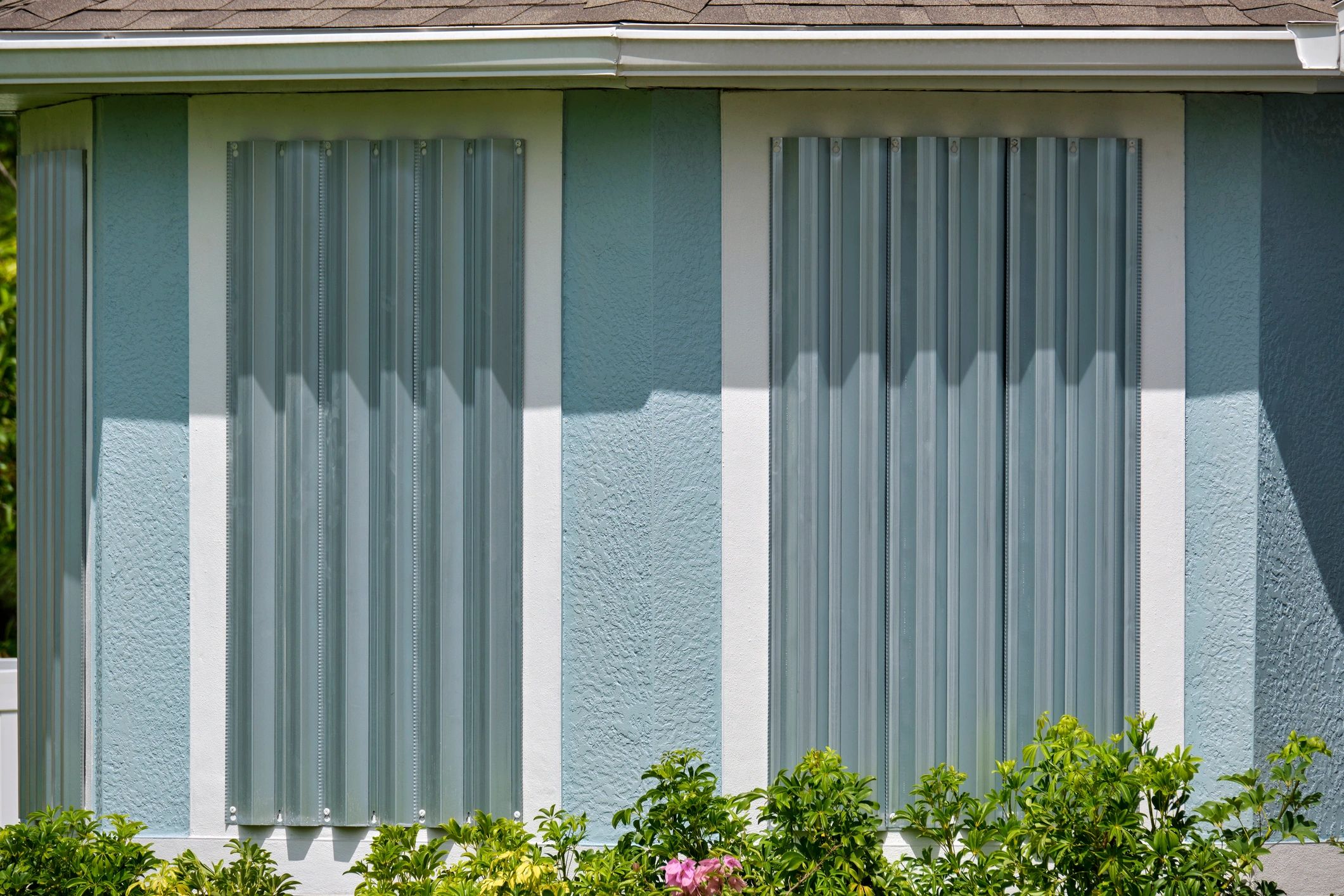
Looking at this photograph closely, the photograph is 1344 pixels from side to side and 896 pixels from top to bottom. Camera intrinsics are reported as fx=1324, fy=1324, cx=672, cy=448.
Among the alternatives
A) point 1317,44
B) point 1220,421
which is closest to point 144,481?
point 1220,421

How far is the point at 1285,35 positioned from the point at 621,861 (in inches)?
138

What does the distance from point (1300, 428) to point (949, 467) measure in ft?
4.18

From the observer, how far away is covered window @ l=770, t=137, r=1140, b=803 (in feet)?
15.7

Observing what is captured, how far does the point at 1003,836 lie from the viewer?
14.2 ft

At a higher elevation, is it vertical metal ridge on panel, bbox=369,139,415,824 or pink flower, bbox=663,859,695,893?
vertical metal ridge on panel, bbox=369,139,415,824

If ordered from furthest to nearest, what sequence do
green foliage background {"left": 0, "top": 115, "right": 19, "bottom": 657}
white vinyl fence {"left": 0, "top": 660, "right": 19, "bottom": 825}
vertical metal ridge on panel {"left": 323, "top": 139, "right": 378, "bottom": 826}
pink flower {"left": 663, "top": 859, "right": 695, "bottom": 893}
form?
green foliage background {"left": 0, "top": 115, "right": 19, "bottom": 657}, white vinyl fence {"left": 0, "top": 660, "right": 19, "bottom": 825}, vertical metal ridge on panel {"left": 323, "top": 139, "right": 378, "bottom": 826}, pink flower {"left": 663, "top": 859, "right": 695, "bottom": 893}

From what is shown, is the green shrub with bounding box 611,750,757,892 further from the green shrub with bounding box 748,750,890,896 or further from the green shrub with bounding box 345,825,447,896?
the green shrub with bounding box 345,825,447,896

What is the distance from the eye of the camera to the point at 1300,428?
4.79 m

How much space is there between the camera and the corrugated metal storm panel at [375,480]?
4.84m

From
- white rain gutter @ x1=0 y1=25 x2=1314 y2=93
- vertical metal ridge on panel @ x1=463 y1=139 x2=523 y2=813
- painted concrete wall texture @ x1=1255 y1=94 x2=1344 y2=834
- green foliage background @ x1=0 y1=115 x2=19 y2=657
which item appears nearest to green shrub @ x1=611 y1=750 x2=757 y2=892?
vertical metal ridge on panel @ x1=463 y1=139 x2=523 y2=813

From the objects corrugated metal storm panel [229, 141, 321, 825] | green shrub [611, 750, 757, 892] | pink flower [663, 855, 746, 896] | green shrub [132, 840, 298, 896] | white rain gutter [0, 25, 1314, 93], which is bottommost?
green shrub [132, 840, 298, 896]

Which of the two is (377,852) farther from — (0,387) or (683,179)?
(0,387)

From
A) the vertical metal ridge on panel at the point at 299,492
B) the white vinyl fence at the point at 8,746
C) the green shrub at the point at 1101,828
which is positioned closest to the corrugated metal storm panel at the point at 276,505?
the vertical metal ridge on panel at the point at 299,492

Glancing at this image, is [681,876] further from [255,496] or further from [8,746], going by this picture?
[8,746]
